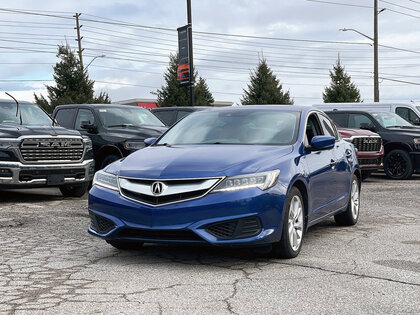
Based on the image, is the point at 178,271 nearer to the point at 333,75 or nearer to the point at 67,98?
the point at 67,98

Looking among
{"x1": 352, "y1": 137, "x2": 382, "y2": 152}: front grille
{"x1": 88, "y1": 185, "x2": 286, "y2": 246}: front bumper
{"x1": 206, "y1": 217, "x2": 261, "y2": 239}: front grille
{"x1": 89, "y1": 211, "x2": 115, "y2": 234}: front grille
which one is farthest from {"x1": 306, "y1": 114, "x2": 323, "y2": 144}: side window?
{"x1": 352, "y1": 137, "x2": 382, "y2": 152}: front grille

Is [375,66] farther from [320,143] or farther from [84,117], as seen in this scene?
[320,143]

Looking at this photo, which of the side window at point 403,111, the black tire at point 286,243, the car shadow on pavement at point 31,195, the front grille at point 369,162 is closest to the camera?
the black tire at point 286,243

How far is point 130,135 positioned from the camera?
42.9ft

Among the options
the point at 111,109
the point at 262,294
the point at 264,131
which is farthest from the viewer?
the point at 111,109

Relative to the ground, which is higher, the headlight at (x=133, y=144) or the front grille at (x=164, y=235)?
the headlight at (x=133, y=144)

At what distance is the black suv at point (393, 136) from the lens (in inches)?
637

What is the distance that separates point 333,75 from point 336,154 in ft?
143

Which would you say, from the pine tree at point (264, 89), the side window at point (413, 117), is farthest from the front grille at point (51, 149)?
the pine tree at point (264, 89)

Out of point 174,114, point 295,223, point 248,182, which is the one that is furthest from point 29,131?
point 248,182

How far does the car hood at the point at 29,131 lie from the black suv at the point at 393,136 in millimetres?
7686

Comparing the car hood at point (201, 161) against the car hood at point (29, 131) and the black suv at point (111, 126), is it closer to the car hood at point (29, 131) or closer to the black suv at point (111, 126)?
the car hood at point (29, 131)

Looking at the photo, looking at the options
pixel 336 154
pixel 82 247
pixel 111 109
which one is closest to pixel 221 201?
pixel 82 247

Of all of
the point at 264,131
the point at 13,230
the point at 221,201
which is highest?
the point at 264,131
